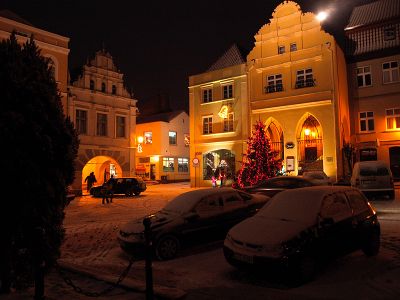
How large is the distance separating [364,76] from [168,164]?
89.7 ft

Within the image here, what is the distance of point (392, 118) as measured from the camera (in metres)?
28.5

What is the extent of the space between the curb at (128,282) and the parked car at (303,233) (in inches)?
51.5

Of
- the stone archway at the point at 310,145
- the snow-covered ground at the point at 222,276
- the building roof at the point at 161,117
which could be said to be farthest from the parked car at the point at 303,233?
the building roof at the point at 161,117

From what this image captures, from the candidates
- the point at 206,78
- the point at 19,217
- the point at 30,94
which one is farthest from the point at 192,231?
the point at 206,78

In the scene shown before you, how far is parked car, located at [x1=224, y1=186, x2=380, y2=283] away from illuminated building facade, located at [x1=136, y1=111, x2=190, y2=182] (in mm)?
39749

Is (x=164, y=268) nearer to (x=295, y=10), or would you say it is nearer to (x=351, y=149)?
(x=351, y=149)

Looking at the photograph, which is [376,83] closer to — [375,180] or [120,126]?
[375,180]

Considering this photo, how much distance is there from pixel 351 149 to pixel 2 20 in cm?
2643

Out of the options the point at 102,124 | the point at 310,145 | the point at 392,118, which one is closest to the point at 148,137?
the point at 102,124

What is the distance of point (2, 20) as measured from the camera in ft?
80.8

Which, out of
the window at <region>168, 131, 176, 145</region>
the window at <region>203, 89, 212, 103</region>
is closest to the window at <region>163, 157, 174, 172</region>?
the window at <region>168, 131, 176, 145</region>

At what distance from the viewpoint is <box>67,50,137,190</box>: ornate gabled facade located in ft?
102

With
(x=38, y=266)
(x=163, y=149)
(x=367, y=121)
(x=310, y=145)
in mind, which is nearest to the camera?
(x=38, y=266)

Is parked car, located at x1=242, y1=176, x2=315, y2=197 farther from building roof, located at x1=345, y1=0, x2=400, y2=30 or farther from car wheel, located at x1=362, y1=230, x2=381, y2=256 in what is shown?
building roof, located at x1=345, y1=0, x2=400, y2=30
